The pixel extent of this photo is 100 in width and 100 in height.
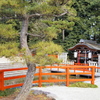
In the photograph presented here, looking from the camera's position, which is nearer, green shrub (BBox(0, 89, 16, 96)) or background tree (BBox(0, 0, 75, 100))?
background tree (BBox(0, 0, 75, 100))

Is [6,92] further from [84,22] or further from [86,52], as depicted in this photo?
[84,22]

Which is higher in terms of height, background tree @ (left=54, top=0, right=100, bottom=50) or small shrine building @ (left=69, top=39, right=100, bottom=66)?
background tree @ (left=54, top=0, right=100, bottom=50)

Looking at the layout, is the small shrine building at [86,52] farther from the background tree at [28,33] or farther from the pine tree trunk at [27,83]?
the pine tree trunk at [27,83]

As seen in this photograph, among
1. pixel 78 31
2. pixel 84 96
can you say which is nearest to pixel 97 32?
pixel 78 31

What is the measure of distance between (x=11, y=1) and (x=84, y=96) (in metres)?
3.15

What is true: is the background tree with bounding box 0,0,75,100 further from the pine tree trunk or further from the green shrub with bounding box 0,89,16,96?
the green shrub with bounding box 0,89,16,96

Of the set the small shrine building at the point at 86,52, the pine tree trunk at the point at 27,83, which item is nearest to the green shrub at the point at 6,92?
the pine tree trunk at the point at 27,83

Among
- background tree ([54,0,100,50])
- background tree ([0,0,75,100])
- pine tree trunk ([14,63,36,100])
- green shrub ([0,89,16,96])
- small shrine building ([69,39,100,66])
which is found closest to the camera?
background tree ([0,0,75,100])

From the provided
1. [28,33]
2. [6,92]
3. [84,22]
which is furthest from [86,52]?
[28,33]

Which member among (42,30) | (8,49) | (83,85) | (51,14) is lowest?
(83,85)

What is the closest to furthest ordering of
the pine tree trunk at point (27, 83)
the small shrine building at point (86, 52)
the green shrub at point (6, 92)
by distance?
the pine tree trunk at point (27, 83) < the green shrub at point (6, 92) < the small shrine building at point (86, 52)

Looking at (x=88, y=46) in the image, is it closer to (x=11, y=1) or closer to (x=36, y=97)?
(x=36, y=97)

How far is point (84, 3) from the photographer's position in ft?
63.3

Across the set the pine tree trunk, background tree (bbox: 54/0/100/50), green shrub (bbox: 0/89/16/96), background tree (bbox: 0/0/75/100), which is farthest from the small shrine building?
the pine tree trunk
